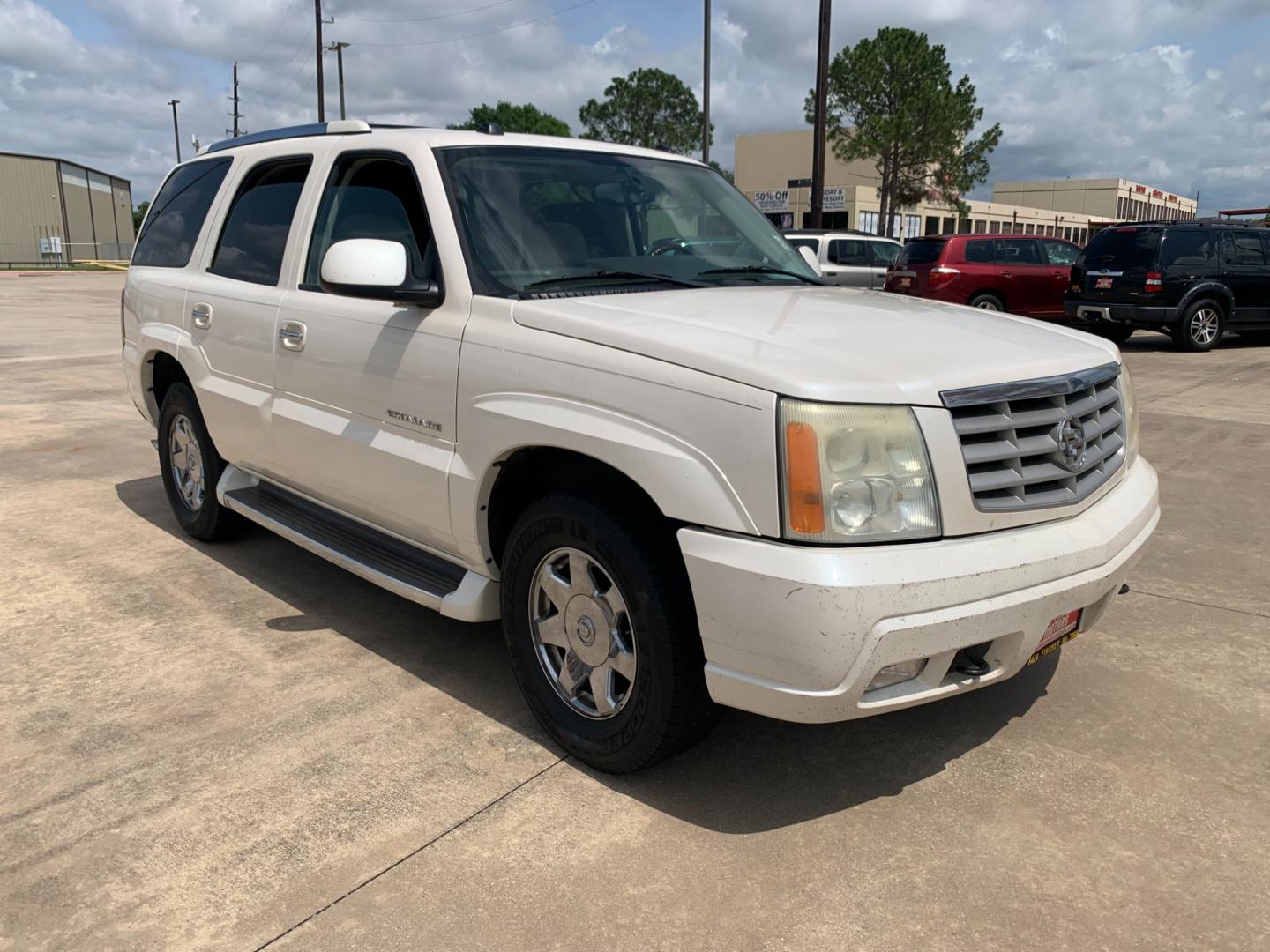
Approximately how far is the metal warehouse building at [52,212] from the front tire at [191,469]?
187 feet

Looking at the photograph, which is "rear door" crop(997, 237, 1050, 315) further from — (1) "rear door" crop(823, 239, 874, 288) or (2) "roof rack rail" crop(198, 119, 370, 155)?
(2) "roof rack rail" crop(198, 119, 370, 155)

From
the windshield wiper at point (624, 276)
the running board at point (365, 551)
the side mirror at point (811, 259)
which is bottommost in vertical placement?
the running board at point (365, 551)

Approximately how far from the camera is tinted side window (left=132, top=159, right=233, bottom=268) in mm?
5000

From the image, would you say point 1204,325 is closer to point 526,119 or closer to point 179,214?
point 179,214

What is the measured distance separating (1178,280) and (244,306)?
1364 cm

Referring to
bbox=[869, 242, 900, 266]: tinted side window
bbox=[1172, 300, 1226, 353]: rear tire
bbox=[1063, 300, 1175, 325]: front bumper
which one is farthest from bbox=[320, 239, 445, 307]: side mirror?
bbox=[869, 242, 900, 266]: tinted side window

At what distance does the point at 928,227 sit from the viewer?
65188 mm

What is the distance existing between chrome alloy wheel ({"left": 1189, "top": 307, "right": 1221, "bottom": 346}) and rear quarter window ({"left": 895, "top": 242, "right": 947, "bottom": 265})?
143 inches

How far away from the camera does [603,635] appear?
2.96 meters

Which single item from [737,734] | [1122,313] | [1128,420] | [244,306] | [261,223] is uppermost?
[261,223]

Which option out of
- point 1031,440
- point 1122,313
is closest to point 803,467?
point 1031,440

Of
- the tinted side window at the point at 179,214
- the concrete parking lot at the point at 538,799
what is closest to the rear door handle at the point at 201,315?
the tinted side window at the point at 179,214

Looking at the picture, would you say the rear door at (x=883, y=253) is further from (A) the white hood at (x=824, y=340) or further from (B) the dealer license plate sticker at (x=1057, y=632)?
(B) the dealer license plate sticker at (x=1057, y=632)

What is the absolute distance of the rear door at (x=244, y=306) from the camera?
4230mm
